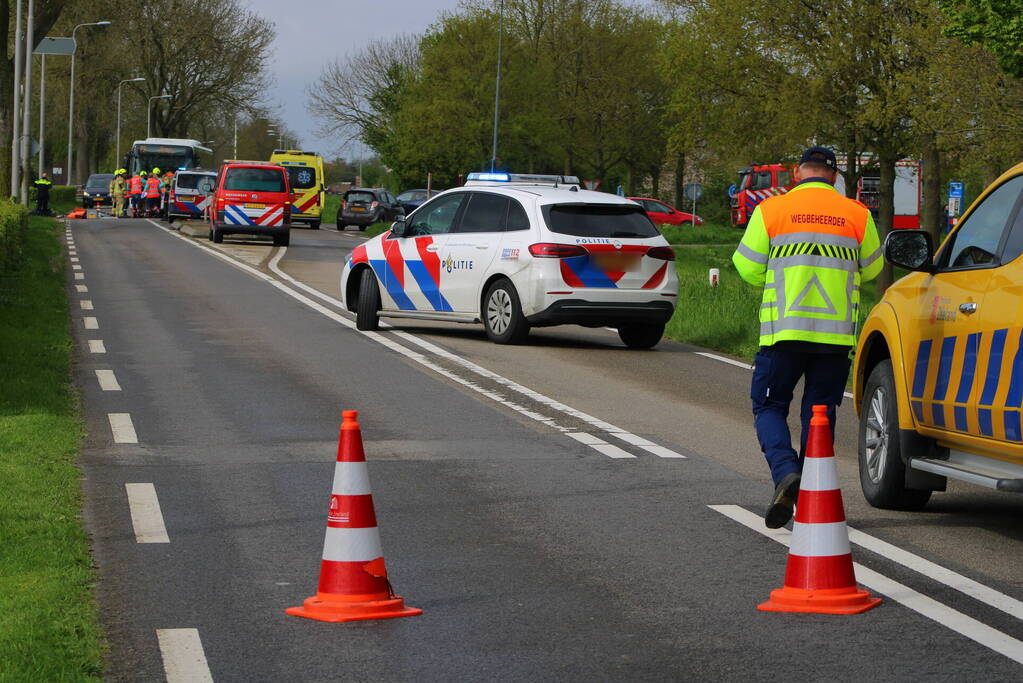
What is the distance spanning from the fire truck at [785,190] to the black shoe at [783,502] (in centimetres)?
5313

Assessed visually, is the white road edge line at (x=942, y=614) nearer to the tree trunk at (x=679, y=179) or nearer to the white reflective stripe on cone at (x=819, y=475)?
the white reflective stripe on cone at (x=819, y=475)

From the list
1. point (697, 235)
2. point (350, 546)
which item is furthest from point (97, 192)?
point (350, 546)

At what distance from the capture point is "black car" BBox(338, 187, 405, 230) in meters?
57.0

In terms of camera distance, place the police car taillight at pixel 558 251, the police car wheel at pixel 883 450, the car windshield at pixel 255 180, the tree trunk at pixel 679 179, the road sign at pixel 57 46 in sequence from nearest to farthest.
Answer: the police car wheel at pixel 883 450 → the police car taillight at pixel 558 251 → the road sign at pixel 57 46 → the car windshield at pixel 255 180 → the tree trunk at pixel 679 179

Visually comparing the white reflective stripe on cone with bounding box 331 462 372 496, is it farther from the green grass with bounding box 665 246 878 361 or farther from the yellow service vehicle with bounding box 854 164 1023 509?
the green grass with bounding box 665 246 878 361

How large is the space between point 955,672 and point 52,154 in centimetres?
9497

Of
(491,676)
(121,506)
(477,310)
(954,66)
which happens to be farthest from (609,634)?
(954,66)

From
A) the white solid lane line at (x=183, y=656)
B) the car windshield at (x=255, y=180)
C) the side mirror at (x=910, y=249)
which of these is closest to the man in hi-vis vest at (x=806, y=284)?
the side mirror at (x=910, y=249)

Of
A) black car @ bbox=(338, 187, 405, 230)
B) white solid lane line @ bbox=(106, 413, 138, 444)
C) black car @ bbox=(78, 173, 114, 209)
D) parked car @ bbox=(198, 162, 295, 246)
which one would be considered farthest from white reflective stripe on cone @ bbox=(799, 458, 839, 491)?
black car @ bbox=(78, 173, 114, 209)

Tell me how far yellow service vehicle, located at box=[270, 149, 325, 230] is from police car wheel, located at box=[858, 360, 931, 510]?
1830 inches

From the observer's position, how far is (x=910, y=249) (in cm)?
784

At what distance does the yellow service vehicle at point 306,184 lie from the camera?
2152 inches

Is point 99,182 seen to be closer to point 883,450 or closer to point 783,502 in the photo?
point 883,450

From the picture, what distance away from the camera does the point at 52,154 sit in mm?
95375
